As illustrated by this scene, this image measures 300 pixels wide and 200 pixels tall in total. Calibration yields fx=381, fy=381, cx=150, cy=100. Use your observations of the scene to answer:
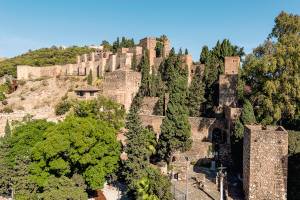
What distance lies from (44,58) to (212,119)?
48.1 meters

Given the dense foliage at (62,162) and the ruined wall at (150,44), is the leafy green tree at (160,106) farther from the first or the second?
the ruined wall at (150,44)

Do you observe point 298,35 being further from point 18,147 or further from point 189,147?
point 18,147

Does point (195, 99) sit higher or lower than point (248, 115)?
higher

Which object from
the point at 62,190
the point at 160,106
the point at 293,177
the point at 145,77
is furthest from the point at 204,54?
the point at 62,190

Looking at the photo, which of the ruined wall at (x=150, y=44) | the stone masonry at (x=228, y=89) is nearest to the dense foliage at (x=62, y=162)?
the stone masonry at (x=228, y=89)

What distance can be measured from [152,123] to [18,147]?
11.3 m

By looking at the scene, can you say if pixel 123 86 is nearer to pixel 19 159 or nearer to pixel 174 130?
pixel 174 130

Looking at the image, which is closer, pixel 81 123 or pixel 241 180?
pixel 241 180

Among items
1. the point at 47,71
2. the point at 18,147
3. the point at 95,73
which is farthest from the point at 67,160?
the point at 47,71

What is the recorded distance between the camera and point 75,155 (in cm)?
2614

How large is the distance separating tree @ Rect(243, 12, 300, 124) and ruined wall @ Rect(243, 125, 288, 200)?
4.17 meters

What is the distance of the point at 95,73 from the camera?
165 feet

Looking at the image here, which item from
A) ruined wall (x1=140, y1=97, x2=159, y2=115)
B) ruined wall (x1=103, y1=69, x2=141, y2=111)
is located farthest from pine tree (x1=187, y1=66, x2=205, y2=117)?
ruined wall (x1=103, y1=69, x2=141, y2=111)

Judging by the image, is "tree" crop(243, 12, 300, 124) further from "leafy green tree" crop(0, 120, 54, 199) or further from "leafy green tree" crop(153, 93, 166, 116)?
"leafy green tree" crop(0, 120, 54, 199)
